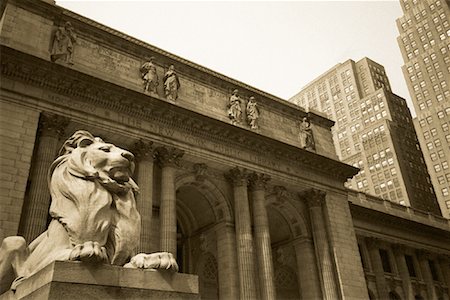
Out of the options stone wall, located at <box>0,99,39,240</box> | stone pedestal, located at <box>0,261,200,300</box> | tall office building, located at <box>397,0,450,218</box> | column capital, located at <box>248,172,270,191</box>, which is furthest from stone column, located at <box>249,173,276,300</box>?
tall office building, located at <box>397,0,450,218</box>

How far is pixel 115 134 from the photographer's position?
2066 cm

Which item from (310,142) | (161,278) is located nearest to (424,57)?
(310,142)

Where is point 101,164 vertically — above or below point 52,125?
below

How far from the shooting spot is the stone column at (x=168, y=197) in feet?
65.6

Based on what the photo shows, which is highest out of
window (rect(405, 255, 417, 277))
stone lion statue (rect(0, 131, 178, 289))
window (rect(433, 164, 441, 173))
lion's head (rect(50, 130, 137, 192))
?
window (rect(433, 164, 441, 173))

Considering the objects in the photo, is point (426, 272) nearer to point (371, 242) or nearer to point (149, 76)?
point (371, 242)

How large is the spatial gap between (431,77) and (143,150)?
66892 mm

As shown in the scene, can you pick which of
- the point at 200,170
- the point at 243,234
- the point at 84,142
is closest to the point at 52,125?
the point at 200,170

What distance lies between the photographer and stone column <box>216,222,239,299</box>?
21.7 m

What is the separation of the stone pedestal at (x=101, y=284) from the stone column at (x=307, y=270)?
71.7 feet

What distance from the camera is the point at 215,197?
24688mm

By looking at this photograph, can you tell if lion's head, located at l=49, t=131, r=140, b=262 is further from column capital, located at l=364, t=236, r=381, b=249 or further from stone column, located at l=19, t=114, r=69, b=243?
column capital, located at l=364, t=236, r=381, b=249

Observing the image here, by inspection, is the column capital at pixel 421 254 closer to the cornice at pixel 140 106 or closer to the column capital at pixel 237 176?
the cornice at pixel 140 106

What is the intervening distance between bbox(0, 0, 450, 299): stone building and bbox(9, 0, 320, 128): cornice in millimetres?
73
